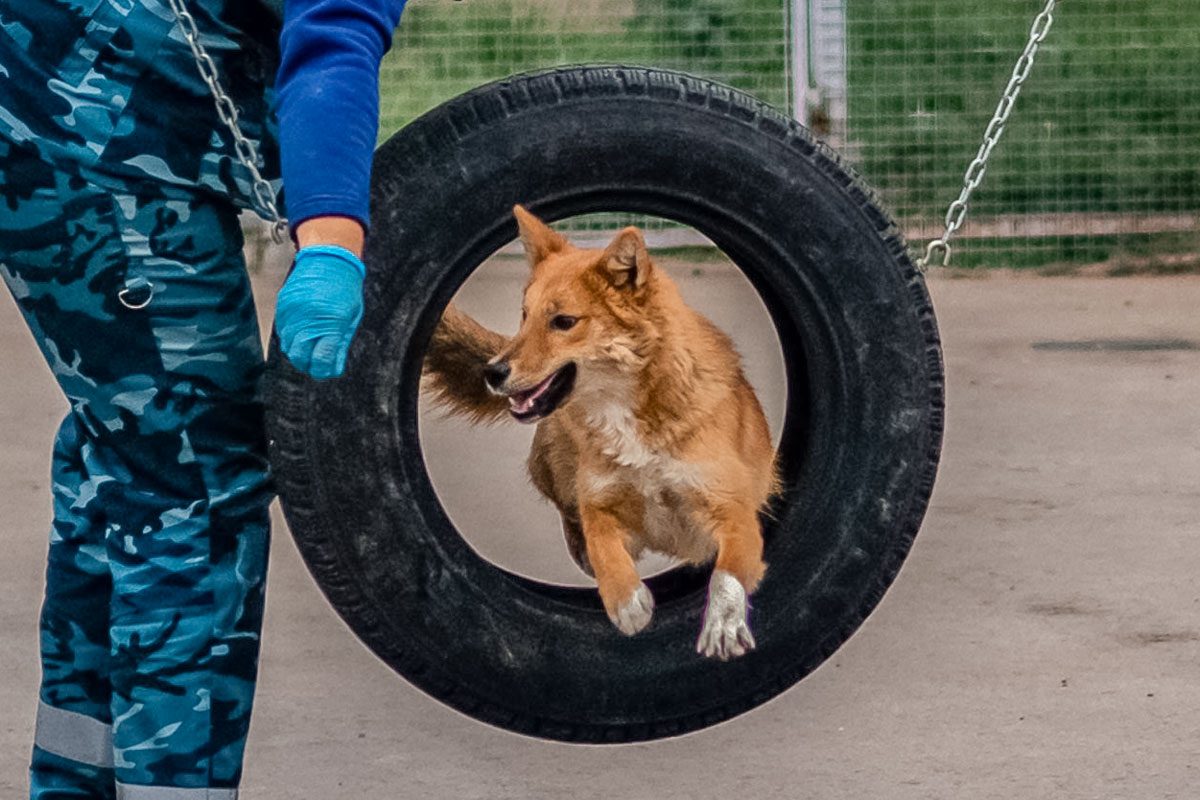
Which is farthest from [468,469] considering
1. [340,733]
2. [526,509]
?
[340,733]

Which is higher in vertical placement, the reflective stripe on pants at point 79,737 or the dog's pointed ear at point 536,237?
the dog's pointed ear at point 536,237

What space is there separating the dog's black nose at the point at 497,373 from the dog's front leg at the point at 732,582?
0.34 meters

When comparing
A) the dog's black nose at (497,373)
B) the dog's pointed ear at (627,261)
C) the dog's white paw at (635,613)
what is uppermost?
the dog's pointed ear at (627,261)

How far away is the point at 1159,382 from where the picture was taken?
283 inches

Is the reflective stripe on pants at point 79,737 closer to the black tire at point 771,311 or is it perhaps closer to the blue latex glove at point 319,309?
the black tire at point 771,311

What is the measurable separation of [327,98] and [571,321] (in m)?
0.60

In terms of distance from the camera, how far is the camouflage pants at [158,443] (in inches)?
106

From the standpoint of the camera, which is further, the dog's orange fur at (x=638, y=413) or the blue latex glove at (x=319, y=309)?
the dog's orange fur at (x=638, y=413)

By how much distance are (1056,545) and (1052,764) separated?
155 cm

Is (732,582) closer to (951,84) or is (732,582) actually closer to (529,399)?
(529,399)

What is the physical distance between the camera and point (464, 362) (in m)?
3.21

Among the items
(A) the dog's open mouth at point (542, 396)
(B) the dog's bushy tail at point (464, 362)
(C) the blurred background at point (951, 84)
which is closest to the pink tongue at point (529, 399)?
A: (A) the dog's open mouth at point (542, 396)

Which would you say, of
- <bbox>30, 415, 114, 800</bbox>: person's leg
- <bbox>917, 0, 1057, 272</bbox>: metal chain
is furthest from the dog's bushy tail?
<bbox>917, 0, 1057, 272</bbox>: metal chain

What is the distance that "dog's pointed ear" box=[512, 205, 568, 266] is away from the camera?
2.78 m
